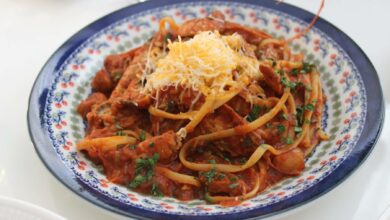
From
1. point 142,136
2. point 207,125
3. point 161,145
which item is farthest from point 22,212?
point 207,125

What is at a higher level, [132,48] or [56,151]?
[132,48]

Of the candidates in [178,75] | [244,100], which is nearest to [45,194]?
[178,75]

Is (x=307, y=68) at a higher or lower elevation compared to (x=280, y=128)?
higher

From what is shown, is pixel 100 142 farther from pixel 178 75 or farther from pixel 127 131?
pixel 178 75

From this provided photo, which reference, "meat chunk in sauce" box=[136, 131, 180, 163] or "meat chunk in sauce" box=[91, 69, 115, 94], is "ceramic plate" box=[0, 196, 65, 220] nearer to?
"meat chunk in sauce" box=[136, 131, 180, 163]

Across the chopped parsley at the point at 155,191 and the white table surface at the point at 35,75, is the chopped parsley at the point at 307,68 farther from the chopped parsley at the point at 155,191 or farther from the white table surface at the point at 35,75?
the chopped parsley at the point at 155,191

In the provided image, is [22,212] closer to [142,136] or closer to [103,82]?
[142,136]
